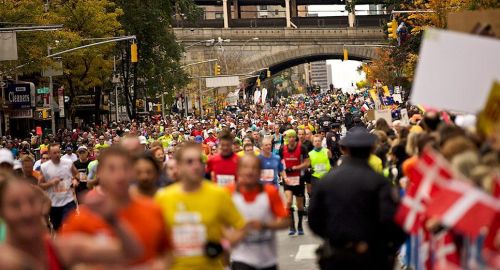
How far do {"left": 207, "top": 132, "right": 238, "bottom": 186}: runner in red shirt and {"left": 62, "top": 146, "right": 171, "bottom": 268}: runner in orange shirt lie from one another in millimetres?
6266

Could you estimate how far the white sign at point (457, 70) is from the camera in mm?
8016

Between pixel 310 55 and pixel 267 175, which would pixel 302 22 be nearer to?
pixel 310 55

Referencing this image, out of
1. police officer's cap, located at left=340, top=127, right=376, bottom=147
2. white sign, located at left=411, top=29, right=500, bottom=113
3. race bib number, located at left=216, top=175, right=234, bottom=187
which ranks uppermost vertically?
white sign, located at left=411, top=29, right=500, bottom=113

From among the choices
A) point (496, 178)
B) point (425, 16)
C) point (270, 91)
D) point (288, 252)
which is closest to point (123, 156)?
point (496, 178)

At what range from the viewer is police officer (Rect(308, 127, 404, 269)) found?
870 cm

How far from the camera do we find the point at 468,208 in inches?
269

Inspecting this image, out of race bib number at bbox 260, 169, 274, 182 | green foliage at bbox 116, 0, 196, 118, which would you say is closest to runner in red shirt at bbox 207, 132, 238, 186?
race bib number at bbox 260, 169, 274, 182

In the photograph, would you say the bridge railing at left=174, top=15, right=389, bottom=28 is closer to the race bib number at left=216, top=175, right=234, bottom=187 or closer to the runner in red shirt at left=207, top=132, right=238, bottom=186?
the runner in red shirt at left=207, top=132, right=238, bottom=186

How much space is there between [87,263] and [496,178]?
2493 millimetres

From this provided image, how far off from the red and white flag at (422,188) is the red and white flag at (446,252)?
0.19 metres

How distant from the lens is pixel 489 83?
811 cm

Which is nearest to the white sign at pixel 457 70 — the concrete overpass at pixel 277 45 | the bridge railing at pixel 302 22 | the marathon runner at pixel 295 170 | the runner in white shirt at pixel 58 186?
the runner in white shirt at pixel 58 186

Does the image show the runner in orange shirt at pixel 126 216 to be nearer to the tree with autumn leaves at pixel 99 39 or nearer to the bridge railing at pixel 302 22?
the tree with autumn leaves at pixel 99 39

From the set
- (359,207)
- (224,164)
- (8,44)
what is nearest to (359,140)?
(359,207)
